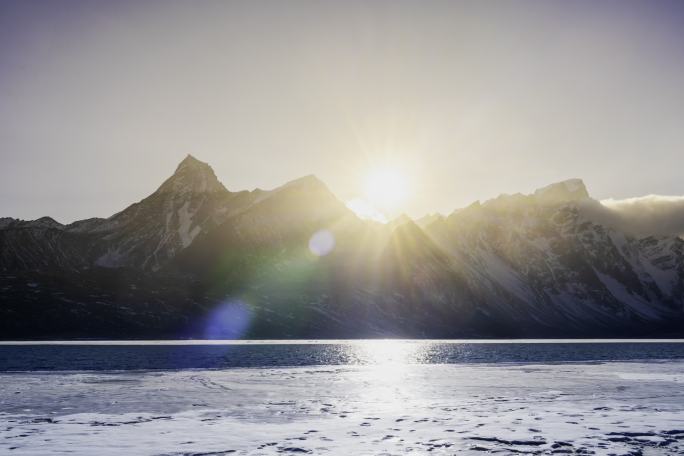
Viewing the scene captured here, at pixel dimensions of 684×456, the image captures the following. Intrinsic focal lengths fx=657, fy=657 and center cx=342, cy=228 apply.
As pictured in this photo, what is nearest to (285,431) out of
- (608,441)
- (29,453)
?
(29,453)

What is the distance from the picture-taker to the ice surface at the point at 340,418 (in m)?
30.1

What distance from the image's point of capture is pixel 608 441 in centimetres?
3169

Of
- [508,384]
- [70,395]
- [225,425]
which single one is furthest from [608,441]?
[70,395]

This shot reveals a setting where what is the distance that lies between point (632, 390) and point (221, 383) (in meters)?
39.3

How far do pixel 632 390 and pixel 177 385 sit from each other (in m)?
42.9

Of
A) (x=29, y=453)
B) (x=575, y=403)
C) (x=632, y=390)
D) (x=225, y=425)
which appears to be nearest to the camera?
(x=29, y=453)

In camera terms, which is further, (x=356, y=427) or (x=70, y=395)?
(x=70, y=395)

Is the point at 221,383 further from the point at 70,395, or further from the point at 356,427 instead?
the point at 356,427

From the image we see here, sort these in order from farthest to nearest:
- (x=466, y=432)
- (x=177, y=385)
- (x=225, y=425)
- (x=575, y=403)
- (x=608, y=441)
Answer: (x=177, y=385) < (x=575, y=403) < (x=225, y=425) < (x=466, y=432) < (x=608, y=441)

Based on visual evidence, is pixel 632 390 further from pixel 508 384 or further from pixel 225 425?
pixel 225 425

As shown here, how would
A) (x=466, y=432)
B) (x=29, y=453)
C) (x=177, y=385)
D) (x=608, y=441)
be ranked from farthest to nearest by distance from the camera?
(x=177, y=385), (x=466, y=432), (x=608, y=441), (x=29, y=453)

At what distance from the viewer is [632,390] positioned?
58.6m

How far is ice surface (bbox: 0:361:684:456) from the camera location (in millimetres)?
30094

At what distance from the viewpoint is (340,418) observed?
3944 cm
